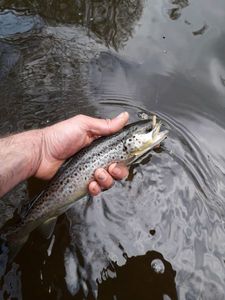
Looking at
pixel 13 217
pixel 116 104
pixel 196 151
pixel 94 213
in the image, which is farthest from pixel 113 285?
pixel 116 104

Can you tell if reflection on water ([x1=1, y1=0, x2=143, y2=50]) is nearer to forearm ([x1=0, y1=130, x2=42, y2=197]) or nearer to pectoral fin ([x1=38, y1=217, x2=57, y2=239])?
forearm ([x1=0, y1=130, x2=42, y2=197])

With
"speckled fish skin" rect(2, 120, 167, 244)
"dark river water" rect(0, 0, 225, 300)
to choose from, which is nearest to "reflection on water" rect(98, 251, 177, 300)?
Answer: "dark river water" rect(0, 0, 225, 300)

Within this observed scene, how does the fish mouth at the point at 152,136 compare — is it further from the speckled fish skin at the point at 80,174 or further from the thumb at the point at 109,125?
the thumb at the point at 109,125

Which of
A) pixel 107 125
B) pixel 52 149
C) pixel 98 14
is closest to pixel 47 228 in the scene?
pixel 52 149

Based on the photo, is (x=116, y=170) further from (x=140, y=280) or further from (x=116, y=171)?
(x=140, y=280)

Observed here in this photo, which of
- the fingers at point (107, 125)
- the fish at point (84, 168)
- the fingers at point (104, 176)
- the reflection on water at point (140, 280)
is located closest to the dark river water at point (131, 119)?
the reflection on water at point (140, 280)

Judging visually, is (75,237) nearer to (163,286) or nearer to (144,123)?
(163,286)

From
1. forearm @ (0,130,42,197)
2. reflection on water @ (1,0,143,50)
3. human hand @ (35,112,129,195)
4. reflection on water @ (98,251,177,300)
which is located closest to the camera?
reflection on water @ (98,251,177,300)
